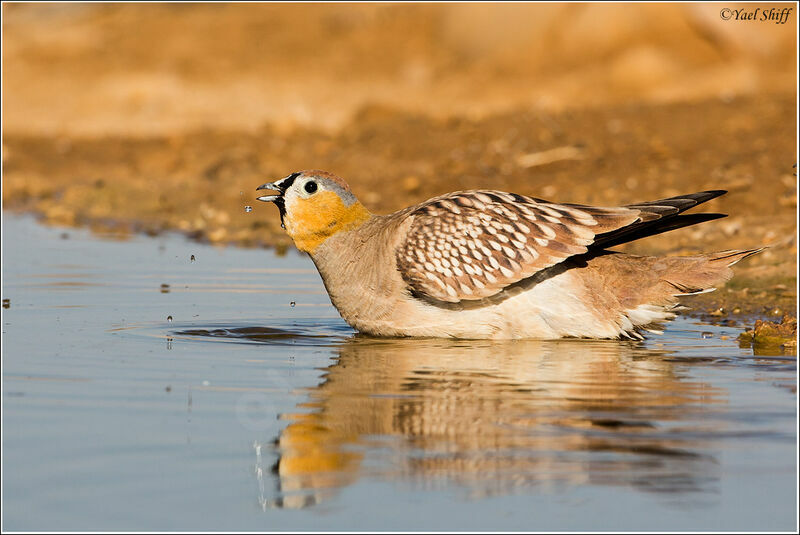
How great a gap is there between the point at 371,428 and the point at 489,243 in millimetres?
2990

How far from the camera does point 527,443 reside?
5.77m

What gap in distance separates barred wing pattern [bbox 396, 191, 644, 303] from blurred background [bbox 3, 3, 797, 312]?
2.73m

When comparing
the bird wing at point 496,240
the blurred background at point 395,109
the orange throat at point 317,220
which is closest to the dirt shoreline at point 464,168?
the blurred background at point 395,109

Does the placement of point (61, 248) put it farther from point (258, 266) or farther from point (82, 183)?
point (82, 183)

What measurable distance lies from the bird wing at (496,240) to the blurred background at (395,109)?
102 inches

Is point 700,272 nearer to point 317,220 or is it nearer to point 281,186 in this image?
point 317,220

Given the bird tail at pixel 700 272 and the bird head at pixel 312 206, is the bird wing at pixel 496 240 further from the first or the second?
the bird head at pixel 312 206

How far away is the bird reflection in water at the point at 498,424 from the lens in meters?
5.25

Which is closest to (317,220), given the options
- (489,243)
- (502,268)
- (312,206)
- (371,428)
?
(312,206)

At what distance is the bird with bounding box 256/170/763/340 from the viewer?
28.8ft

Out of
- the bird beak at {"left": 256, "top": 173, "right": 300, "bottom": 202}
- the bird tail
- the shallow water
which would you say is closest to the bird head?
the bird beak at {"left": 256, "top": 173, "right": 300, "bottom": 202}

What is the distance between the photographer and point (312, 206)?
9203mm

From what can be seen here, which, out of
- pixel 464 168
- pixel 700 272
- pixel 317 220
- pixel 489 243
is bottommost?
pixel 700 272

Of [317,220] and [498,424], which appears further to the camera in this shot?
[317,220]
